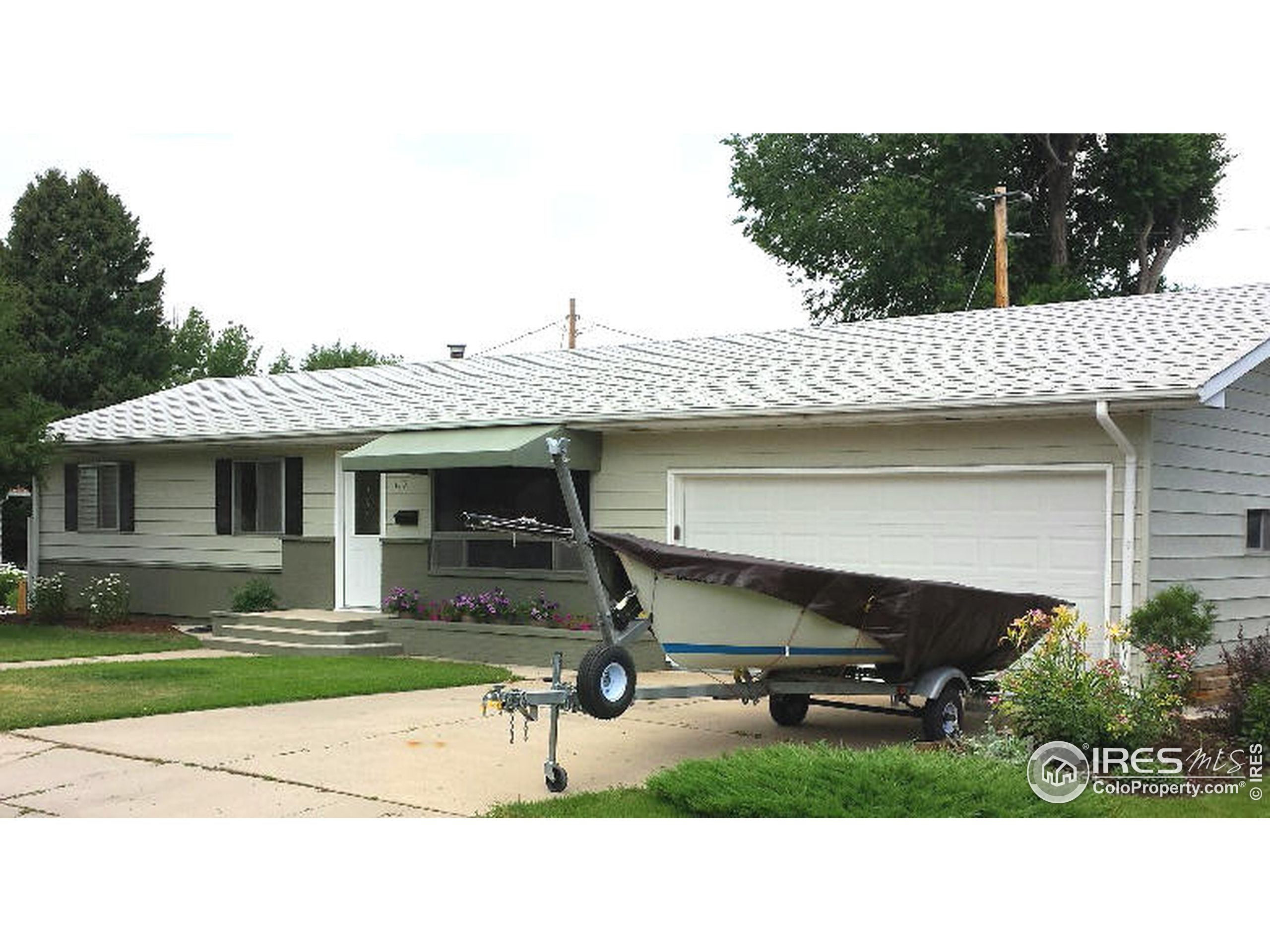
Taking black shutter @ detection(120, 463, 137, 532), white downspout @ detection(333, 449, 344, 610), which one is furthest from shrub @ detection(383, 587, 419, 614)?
black shutter @ detection(120, 463, 137, 532)

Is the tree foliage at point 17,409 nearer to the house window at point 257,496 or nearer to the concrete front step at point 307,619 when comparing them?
the house window at point 257,496

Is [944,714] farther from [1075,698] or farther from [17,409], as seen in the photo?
[17,409]

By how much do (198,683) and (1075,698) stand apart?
327 inches

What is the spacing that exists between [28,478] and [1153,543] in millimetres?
14977

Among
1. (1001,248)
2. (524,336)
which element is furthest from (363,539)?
(524,336)

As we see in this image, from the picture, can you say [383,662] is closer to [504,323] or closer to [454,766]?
[454,766]

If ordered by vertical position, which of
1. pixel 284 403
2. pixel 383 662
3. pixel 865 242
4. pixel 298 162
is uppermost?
pixel 865 242

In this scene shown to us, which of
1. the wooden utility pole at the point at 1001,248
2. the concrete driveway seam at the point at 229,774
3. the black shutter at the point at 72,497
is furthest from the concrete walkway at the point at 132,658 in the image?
the wooden utility pole at the point at 1001,248

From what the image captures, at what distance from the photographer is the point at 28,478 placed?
19188 mm

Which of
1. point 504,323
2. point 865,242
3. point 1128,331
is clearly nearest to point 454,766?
point 1128,331

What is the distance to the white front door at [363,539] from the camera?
58.5 ft

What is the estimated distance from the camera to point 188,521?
20031 mm

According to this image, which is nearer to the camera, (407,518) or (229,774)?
(229,774)

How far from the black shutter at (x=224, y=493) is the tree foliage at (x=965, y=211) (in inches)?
728
